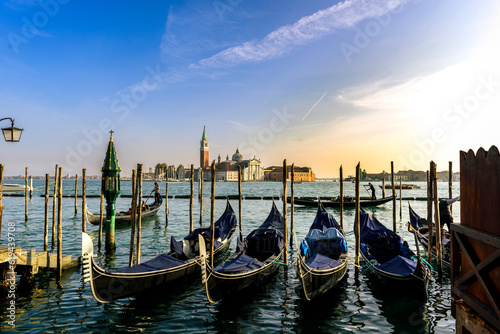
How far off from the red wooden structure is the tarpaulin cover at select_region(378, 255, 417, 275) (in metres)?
3.72

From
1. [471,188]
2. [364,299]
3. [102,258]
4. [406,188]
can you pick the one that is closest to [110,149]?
[102,258]

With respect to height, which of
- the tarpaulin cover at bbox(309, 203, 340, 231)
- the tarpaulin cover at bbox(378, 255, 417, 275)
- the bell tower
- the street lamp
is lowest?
the tarpaulin cover at bbox(378, 255, 417, 275)

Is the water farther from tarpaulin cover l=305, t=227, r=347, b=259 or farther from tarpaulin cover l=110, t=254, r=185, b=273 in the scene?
tarpaulin cover l=305, t=227, r=347, b=259

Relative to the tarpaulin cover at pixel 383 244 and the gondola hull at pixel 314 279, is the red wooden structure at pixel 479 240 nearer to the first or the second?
the gondola hull at pixel 314 279

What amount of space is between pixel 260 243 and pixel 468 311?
7.23 m

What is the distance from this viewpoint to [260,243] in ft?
34.1

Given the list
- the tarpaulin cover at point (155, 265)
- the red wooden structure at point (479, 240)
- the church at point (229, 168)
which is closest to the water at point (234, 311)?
the tarpaulin cover at point (155, 265)

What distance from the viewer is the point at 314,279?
704 centimetres

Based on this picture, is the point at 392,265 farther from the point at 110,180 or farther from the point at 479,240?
the point at 110,180

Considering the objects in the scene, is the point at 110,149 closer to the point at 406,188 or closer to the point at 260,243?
the point at 260,243

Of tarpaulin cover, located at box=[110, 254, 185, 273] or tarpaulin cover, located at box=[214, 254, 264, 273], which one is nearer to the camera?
tarpaulin cover, located at box=[110, 254, 185, 273]

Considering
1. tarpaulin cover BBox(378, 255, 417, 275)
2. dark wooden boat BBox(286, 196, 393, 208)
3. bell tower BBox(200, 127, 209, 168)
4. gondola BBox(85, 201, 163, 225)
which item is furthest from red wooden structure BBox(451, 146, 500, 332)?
bell tower BBox(200, 127, 209, 168)

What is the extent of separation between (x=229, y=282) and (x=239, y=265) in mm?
732

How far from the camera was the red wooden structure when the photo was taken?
3127mm
